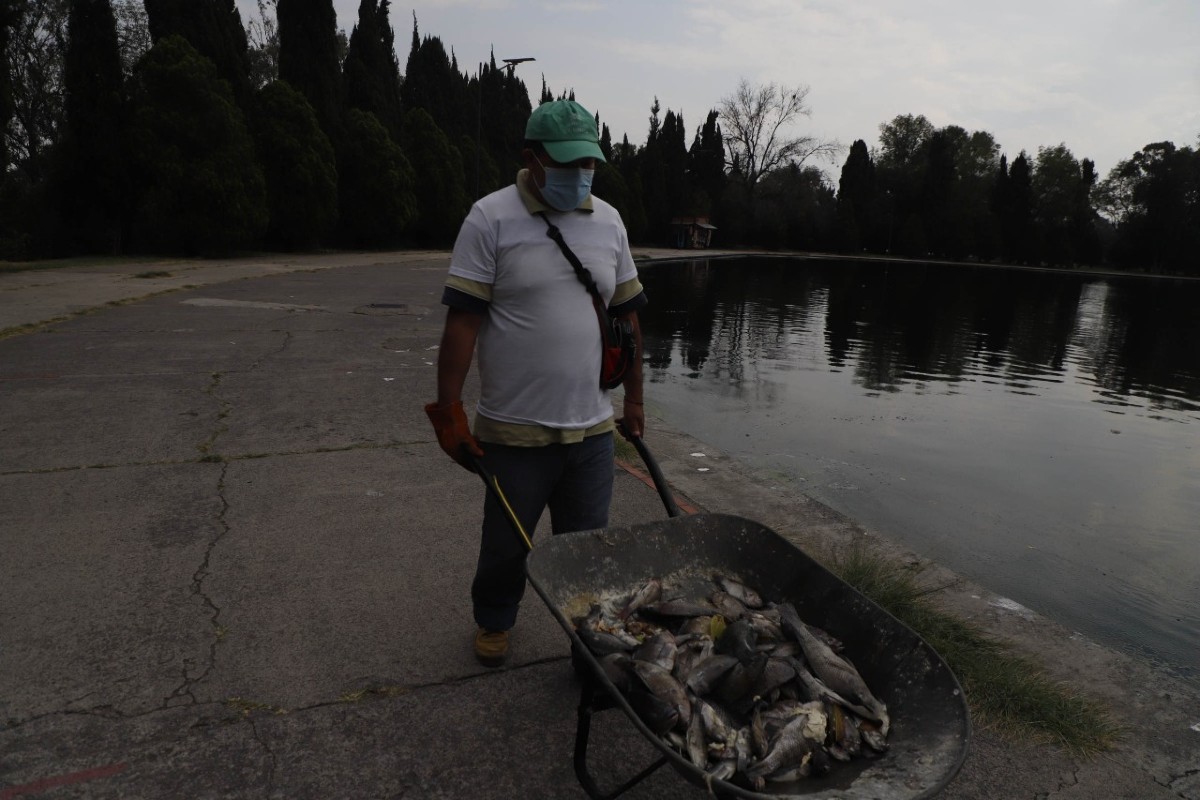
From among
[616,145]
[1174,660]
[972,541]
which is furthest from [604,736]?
[616,145]

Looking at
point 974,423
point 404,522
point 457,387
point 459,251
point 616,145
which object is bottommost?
point 974,423

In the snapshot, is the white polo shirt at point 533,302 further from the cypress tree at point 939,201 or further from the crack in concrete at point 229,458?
the cypress tree at point 939,201

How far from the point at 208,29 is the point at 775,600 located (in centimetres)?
2971

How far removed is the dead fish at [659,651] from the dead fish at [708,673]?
7cm

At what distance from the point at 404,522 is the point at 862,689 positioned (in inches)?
107

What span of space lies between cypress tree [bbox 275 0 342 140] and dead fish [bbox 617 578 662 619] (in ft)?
108

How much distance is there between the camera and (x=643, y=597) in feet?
8.23

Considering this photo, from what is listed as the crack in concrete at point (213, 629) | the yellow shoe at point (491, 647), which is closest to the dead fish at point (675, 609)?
the yellow shoe at point (491, 647)

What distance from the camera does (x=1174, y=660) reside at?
12.9 ft

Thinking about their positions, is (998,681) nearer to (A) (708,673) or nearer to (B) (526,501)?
(A) (708,673)

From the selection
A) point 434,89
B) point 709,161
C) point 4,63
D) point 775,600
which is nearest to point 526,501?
point 775,600

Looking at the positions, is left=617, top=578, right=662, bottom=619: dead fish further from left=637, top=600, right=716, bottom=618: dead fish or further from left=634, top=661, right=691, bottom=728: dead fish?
left=634, top=661, right=691, bottom=728: dead fish

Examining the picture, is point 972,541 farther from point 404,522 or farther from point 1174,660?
point 404,522

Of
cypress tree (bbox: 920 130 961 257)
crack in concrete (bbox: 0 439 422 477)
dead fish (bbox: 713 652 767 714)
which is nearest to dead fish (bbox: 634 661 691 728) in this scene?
dead fish (bbox: 713 652 767 714)
